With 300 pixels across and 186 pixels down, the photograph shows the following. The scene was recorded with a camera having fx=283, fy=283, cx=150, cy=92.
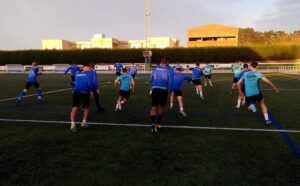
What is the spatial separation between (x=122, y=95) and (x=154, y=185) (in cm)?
752

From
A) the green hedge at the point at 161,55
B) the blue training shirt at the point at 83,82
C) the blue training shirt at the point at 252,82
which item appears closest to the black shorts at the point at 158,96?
the blue training shirt at the point at 83,82

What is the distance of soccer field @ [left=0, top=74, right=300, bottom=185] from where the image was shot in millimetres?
4812

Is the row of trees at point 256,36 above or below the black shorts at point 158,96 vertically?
above

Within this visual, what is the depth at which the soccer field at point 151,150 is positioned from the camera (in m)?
4.81

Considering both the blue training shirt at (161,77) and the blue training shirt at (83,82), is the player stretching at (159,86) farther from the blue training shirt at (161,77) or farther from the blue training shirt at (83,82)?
the blue training shirt at (83,82)

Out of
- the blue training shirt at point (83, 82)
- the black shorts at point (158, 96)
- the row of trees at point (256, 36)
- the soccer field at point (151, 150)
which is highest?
the row of trees at point (256, 36)

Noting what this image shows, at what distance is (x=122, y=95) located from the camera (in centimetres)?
1179

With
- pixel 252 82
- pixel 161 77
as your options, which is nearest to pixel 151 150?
pixel 161 77

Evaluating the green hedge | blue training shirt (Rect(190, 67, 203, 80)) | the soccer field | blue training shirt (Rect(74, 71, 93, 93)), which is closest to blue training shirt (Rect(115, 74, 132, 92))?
the soccer field

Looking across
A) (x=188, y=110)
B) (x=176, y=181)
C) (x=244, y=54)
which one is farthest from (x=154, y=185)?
(x=244, y=54)

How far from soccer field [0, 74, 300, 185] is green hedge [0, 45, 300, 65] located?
5275 cm

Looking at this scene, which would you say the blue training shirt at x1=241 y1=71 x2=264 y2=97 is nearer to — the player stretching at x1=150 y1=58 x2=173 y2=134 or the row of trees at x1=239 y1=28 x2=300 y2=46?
the player stretching at x1=150 y1=58 x2=173 y2=134

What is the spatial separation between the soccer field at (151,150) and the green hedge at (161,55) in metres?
52.7

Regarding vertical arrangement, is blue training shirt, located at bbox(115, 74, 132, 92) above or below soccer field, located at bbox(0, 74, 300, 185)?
above
